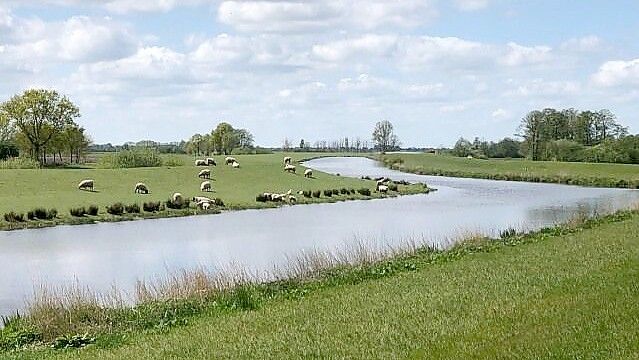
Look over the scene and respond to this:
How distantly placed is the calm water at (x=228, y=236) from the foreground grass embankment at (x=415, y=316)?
556 cm

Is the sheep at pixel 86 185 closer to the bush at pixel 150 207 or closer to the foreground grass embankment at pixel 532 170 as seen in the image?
the bush at pixel 150 207

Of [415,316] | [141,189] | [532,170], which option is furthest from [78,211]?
[532,170]

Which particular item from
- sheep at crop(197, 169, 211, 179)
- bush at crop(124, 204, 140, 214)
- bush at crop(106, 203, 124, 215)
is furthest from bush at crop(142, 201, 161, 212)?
sheep at crop(197, 169, 211, 179)

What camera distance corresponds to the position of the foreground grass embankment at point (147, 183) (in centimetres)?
3731

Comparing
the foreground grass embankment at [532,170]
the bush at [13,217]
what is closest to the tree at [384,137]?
the foreground grass embankment at [532,170]

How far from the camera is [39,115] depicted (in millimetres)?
71125

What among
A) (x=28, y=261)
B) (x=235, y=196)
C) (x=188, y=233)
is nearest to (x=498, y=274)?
(x=28, y=261)

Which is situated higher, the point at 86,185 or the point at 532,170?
the point at 86,185

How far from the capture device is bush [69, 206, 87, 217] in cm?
3504

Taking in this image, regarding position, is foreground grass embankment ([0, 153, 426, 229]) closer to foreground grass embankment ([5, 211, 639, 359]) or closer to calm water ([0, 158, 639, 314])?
calm water ([0, 158, 639, 314])

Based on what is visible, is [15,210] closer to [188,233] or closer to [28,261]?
[188,233]

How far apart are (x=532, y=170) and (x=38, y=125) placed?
165ft

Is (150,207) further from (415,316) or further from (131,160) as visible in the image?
(131,160)

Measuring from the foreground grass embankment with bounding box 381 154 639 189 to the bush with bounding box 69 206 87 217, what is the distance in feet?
158
